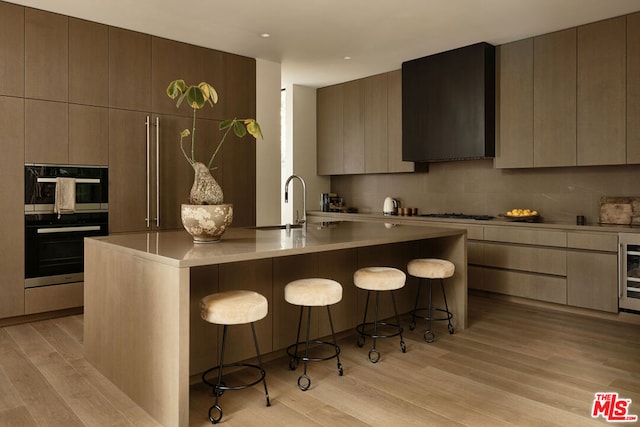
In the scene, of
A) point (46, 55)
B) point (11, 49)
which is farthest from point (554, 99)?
point (11, 49)

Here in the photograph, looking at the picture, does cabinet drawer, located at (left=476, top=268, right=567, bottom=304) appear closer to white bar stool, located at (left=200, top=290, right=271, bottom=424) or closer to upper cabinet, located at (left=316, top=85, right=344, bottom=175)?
upper cabinet, located at (left=316, top=85, right=344, bottom=175)

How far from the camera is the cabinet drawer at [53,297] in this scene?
166 inches

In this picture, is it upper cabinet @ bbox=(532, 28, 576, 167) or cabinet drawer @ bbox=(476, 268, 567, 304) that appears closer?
cabinet drawer @ bbox=(476, 268, 567, 304)

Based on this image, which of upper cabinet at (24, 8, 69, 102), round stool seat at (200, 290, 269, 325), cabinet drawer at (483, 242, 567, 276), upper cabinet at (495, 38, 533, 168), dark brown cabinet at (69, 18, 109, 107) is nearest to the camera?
round stool seat at (200, 290, 269, 325)

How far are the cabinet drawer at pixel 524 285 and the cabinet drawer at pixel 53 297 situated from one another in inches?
156

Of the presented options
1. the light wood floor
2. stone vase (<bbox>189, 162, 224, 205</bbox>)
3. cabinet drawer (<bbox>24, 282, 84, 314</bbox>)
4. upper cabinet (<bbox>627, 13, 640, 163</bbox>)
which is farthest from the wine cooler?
cabinet drawer (<bbox>24, 282, 84, 314</bbox>)

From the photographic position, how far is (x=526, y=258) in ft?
15.5

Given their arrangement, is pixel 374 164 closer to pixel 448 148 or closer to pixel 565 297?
pixel 448 148

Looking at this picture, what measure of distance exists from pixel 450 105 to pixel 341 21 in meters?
1.65

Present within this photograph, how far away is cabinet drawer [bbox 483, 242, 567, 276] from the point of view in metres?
4.50

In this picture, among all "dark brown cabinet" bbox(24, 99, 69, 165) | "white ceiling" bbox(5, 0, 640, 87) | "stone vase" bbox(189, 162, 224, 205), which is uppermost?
"white ceiling" bbox(5, 0, 640, 87)

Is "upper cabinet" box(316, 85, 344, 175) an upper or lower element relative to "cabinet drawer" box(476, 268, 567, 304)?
upper

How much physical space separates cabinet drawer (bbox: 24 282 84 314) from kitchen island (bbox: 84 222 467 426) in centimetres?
146

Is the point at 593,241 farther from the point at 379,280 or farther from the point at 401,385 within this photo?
the point at 401,385
